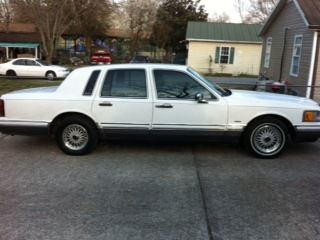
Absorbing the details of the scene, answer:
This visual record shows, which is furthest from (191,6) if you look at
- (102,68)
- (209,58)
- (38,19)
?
(102,68)

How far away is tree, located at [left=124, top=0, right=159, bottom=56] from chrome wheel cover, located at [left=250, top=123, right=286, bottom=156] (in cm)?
4358

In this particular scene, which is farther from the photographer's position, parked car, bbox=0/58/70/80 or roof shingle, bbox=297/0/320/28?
parked car, bbox=0/58/70/80

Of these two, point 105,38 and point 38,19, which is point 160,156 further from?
point 105,38

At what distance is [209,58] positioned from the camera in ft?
114

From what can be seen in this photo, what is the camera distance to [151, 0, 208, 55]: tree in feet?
145

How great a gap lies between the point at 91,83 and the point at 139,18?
44904 millimetres

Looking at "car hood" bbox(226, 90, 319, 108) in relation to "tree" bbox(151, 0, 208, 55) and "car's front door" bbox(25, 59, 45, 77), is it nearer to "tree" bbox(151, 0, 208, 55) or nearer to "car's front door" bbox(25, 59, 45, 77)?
"car's front door" bbox(25, 59, 45, 77)

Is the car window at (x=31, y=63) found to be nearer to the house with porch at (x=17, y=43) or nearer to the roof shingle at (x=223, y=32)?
the roof shingle at (x=223, y=32)

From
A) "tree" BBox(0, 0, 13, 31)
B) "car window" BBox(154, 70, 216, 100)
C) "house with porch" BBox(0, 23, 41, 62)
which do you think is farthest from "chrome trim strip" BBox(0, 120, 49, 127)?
"house with porch" BBox(0, 23, 41, 62)

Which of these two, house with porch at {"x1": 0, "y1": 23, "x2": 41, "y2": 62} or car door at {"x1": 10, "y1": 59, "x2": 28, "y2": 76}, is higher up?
house with porch at {"x1": 0, "y1": 23, "x2": 41, "y2": 62}

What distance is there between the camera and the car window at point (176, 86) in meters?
6.80

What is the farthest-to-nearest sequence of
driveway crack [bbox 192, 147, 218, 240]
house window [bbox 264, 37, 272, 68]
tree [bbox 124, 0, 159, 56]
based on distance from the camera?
tree [bbox 124, 0, 159, 56] → house window [bbox 264, 37, 272, 68] → driveway crack [bbox 192, 147, 218, 240]

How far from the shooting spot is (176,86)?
6848mm

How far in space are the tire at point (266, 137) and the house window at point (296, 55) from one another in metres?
10.7
